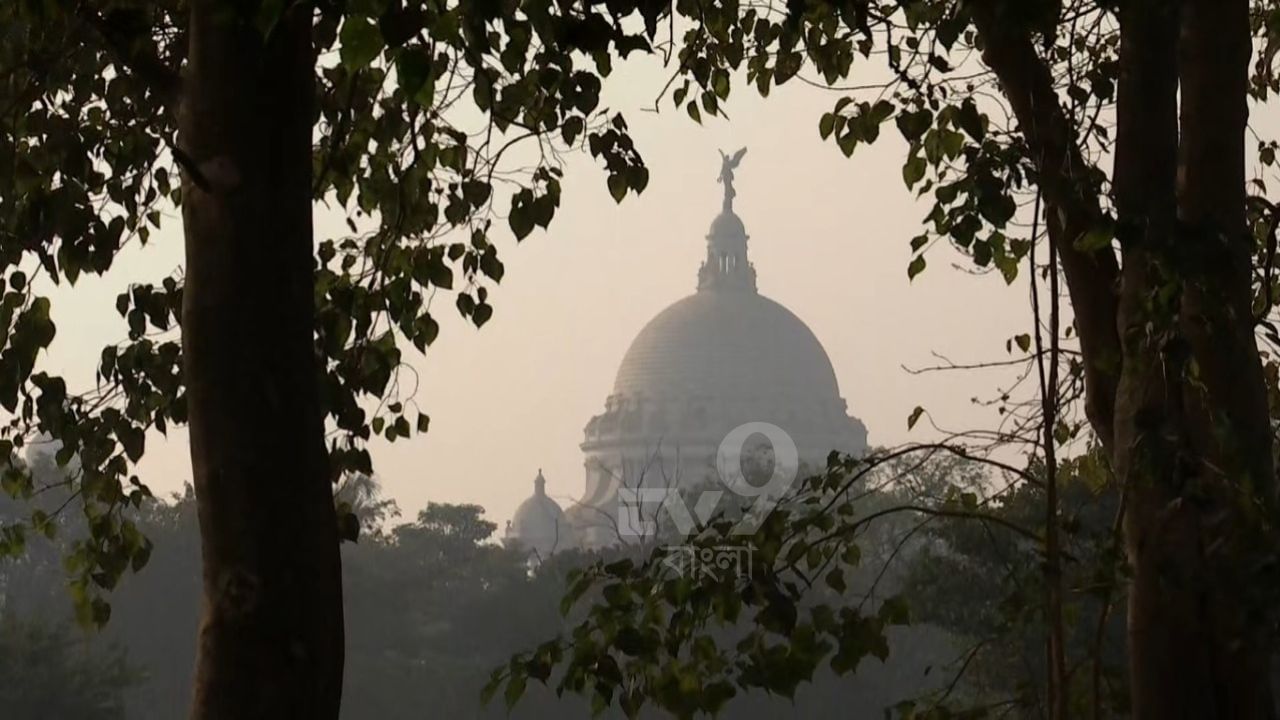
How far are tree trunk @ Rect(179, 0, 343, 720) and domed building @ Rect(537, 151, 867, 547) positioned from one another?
9347 cm

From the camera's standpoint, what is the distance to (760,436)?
98125 millimetres

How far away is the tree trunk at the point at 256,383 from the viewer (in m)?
2.86

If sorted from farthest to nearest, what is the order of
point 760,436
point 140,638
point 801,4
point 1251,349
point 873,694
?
point 760,436, point 140,638, point 873,694, point 1251,349, point 801,4

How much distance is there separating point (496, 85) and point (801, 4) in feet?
5.43

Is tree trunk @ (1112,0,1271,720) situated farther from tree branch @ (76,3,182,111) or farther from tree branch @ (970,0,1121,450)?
tree branch @ (76,3,182,111)

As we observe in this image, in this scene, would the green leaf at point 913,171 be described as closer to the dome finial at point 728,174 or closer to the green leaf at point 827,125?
the green leaf at point 827,125

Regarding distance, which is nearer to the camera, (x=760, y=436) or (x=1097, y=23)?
(x=1097, y=23)

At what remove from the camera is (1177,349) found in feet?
11.0

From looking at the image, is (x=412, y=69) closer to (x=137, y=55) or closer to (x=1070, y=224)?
(x=137, y=55)

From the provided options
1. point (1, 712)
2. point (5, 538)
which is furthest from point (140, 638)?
point (5, 538)

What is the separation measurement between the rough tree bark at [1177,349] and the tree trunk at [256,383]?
128cm

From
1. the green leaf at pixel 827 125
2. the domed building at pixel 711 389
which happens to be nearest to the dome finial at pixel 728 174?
the domed building at pixel 711 389

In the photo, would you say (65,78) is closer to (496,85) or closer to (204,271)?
(496,85)

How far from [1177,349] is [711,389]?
9631cm
